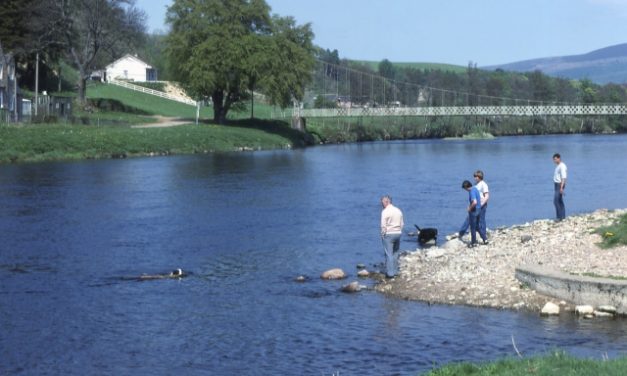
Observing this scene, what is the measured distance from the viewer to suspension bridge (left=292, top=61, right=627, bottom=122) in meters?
139

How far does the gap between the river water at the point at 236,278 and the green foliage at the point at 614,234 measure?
4854 millimetres

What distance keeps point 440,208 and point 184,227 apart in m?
11.1

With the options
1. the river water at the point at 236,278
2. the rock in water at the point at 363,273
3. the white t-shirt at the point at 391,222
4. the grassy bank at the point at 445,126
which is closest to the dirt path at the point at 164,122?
the grassy bank at the point at 445,126

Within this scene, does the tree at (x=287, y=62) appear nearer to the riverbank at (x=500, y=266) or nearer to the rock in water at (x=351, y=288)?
the riverbank at (x=500, y=266)

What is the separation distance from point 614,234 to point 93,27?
78.2 m

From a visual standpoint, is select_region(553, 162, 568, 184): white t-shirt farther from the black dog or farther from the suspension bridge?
the suspension bridge

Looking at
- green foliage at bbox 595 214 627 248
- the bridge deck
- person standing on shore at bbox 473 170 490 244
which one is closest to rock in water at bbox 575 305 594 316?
green foliage at bbox 595 214 627 248

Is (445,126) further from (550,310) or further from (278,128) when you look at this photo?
(550,310)

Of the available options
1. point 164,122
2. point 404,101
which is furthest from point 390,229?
point 404,101

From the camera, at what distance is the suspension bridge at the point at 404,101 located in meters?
139

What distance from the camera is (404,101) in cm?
18350

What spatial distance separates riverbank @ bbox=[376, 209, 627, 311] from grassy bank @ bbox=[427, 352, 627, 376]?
670cm

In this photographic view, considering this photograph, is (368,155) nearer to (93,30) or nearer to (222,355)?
(93,30)

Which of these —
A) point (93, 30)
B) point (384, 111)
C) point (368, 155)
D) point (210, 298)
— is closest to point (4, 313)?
point (210, 298)
